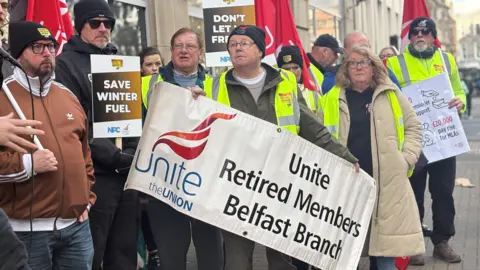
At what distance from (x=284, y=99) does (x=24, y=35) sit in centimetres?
171

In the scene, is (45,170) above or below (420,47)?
below

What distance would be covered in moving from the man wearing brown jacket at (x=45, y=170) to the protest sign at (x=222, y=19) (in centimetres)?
282

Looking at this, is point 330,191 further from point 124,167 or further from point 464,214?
point 464,214

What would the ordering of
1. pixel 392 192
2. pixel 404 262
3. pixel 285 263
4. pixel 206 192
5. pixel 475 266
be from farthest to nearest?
pixel 475 266 → pixel 404 262 → pixel 392 192 → pixel 285 263 → pixel 206 192

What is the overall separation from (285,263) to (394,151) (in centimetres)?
111

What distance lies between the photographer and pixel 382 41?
96.1ft

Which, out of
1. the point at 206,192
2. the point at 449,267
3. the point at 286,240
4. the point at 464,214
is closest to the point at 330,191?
the point at 286,240

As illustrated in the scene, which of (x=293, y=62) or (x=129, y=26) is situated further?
(x=129, y=26)

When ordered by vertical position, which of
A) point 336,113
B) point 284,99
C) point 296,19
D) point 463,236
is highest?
point 296,19

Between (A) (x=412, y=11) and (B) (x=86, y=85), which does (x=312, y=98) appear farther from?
(A) (x=412, y=11)

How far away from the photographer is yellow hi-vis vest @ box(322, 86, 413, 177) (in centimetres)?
552

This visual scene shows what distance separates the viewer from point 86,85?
4688mm

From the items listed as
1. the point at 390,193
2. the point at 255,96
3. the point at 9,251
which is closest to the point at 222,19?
the point at 255,96

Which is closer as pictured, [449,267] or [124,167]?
[124,167]
